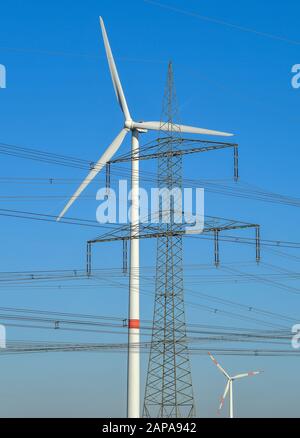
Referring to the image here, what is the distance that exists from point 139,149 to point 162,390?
19338 mm

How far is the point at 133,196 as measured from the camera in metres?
92.6

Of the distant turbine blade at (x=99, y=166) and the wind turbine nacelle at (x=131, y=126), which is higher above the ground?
the wind turbine nacelle at (x=131, y=126)

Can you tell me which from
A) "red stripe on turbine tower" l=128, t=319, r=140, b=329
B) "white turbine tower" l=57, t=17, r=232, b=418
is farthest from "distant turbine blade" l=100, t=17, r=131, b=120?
"red stripe on turbine tower" l=128, t=319, r=140, b=329

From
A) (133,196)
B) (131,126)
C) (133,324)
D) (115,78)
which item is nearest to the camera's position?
(133,324)

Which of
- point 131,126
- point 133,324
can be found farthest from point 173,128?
point 133,324

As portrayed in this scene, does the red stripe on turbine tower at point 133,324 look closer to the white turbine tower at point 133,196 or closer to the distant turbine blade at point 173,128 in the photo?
the white turbine tower at point 133,196

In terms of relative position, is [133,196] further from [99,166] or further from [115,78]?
[115,78]

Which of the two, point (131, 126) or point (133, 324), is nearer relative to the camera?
point (133, 324)

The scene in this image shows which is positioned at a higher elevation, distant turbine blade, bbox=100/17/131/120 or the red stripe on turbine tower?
distant turbine blade, bbox=100/17/131/120

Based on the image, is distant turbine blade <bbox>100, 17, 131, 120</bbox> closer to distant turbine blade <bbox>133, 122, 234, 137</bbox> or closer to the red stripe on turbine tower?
distant turbine blade <bbox>133, 122, 234, 137</bbox>

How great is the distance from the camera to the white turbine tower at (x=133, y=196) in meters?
89.6

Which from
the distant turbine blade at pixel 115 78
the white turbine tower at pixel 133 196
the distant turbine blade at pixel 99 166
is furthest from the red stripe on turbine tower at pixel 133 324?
Answer: the distant turbine blade at pixel 115 78

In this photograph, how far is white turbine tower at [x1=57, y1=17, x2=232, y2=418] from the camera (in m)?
89.6
